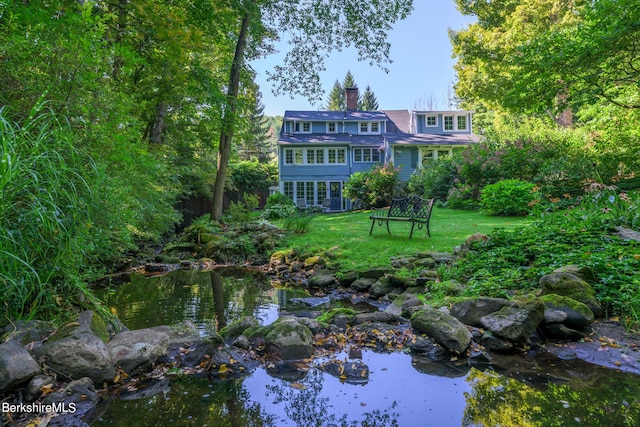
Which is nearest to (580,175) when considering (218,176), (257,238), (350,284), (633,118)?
(633,118)

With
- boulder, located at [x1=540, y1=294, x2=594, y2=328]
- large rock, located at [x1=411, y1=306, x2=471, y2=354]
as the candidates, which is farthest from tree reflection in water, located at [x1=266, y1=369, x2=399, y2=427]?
boulder, located at [x1=540, y1=294, x2=594, y2=328]

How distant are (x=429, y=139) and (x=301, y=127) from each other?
888 centimetres

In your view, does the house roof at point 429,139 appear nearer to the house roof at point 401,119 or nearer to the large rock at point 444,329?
the house roof at point 401,119

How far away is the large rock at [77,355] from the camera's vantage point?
8.39 ft

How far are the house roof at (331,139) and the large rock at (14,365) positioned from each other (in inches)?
882

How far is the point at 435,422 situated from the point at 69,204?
3001mm

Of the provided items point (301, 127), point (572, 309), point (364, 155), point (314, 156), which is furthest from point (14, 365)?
point (301, 127)

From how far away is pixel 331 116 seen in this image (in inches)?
1066

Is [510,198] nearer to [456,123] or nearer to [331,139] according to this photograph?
[331,139]

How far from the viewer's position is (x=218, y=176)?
1320 centimetres

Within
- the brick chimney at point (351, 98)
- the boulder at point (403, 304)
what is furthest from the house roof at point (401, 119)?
the boulder at point (403, 304)

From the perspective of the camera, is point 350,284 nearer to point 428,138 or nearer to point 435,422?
point 435,422

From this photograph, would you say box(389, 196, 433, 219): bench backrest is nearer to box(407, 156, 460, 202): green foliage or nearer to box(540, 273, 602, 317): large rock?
box(540, 273, 602, 317): large rock

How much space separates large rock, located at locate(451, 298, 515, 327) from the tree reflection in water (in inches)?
62.0
